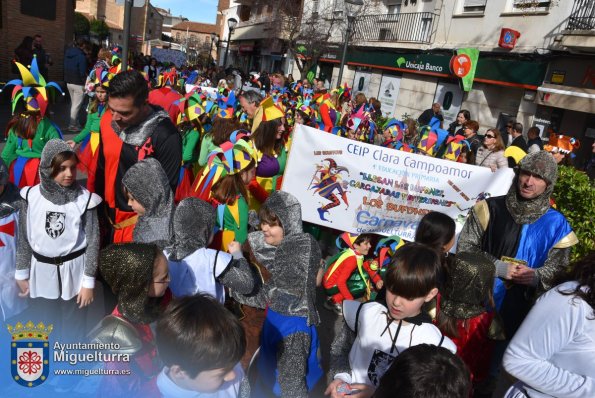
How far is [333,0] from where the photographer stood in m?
25.8

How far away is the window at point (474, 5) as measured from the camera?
53.2 ft

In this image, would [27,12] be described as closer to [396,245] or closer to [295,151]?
[295,151]

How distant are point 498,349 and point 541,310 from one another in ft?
5.03

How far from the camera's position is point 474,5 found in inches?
652

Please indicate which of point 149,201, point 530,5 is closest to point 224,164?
point 149,201

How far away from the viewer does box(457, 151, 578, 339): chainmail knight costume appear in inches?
115

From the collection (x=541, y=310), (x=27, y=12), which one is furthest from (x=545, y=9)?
(x=27, y=12)

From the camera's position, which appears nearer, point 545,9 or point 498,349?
point 498,349

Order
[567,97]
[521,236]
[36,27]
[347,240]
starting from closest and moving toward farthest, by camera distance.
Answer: [521,236] < [347,240] < [567,97] < [36,27]

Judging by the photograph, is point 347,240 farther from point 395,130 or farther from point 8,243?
point 395,130

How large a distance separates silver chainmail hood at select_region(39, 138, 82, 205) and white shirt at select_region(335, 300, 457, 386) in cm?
199

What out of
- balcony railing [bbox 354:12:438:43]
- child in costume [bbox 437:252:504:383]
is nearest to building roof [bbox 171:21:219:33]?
balcony railing [bbox 354:12:438:43]

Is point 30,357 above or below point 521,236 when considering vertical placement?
below

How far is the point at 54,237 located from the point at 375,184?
9.74ft
